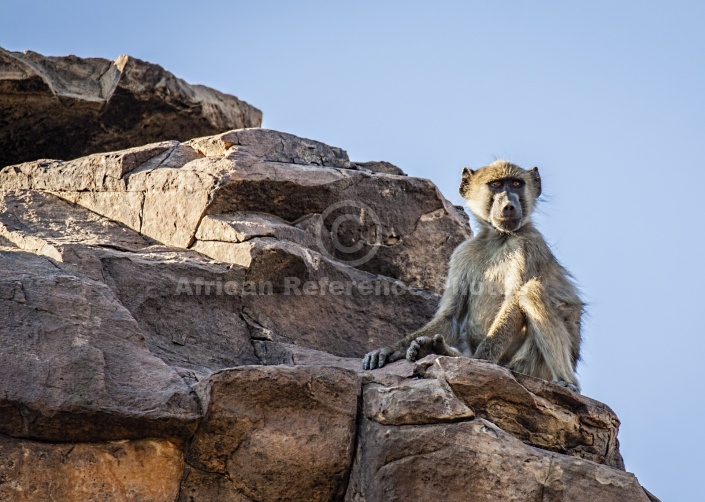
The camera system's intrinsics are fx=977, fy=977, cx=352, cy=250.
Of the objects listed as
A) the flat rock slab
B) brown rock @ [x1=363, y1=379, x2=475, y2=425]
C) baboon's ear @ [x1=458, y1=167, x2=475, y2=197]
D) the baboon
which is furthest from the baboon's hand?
baboon's ear @ [x1=458, y1=167, x2=475, y2=197]

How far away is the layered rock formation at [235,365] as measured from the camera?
17.2 ft

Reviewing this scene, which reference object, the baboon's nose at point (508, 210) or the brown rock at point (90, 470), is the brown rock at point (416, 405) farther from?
the baboon's nose at point (508, 210)

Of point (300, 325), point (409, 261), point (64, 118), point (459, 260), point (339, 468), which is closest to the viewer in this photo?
point (339, 468)

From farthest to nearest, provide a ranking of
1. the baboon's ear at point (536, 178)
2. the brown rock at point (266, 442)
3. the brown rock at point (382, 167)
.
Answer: the brown rock at point (382, 167) < the baboon's ear at point (536, 178) < the brown rock at point (266, 442)

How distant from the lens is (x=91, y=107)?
973 centimetres

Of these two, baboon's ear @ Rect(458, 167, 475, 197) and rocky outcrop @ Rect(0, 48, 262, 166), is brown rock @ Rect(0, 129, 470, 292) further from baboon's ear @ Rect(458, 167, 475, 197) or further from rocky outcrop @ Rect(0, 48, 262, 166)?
rocky outcrop @ Rect(0, 48, 262, 166)

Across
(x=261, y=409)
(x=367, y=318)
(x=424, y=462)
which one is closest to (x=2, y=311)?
(x=261, y=409)

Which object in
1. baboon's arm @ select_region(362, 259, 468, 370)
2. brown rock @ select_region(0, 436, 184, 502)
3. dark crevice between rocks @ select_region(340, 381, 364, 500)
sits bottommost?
brown rock @ select_region(0, 436, 184, 502)

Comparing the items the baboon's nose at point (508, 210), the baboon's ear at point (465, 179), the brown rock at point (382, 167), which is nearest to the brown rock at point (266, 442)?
the baboon's nose at point (508, 210)

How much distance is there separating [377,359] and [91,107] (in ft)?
15.6

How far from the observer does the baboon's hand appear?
6.47 metres

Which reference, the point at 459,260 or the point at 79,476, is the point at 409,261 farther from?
the point at 79,476

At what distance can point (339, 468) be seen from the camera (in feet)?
18.0

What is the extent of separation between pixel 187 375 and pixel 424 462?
1508mm
